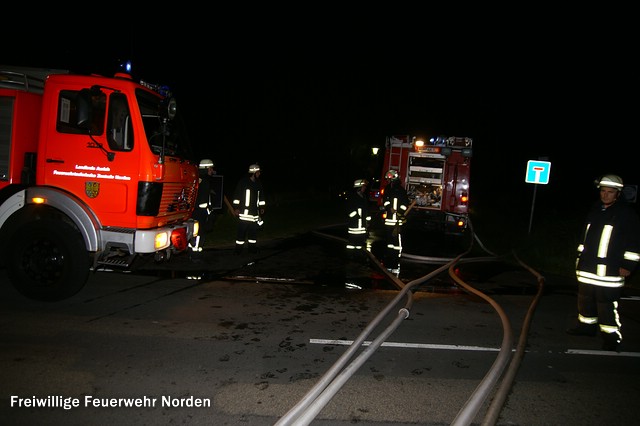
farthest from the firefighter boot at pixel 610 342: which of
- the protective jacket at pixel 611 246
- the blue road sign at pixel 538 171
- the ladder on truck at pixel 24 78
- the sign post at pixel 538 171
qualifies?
the blue road sign at pixel 538 171

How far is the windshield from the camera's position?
5.45 m

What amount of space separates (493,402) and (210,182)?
637 centimetres

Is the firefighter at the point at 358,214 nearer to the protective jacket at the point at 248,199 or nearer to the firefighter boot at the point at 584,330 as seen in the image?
the protective jacket at the point at 248,199

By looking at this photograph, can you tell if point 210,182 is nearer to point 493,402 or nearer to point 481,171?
point 493,402

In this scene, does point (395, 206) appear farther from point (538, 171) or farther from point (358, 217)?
point (538, 171)

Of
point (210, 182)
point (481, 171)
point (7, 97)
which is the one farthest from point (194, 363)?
point (481, 171)

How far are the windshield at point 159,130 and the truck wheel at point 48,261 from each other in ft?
4.73

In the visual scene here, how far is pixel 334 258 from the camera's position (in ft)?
31.4

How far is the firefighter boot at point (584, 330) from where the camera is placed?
205 inches

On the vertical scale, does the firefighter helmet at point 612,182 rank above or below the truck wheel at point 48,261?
above

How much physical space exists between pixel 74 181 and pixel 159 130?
1181 millimetres

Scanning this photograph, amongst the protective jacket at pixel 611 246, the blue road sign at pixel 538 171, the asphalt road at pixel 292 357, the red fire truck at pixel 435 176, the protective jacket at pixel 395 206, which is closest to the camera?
the asphalt road at pixel 292 357

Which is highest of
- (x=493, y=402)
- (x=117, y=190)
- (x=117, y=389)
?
(x=117, y=190)

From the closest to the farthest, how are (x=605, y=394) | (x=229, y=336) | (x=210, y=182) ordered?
(x=605, y=394)
(x=229, y=336)
(x=210, y=182)
